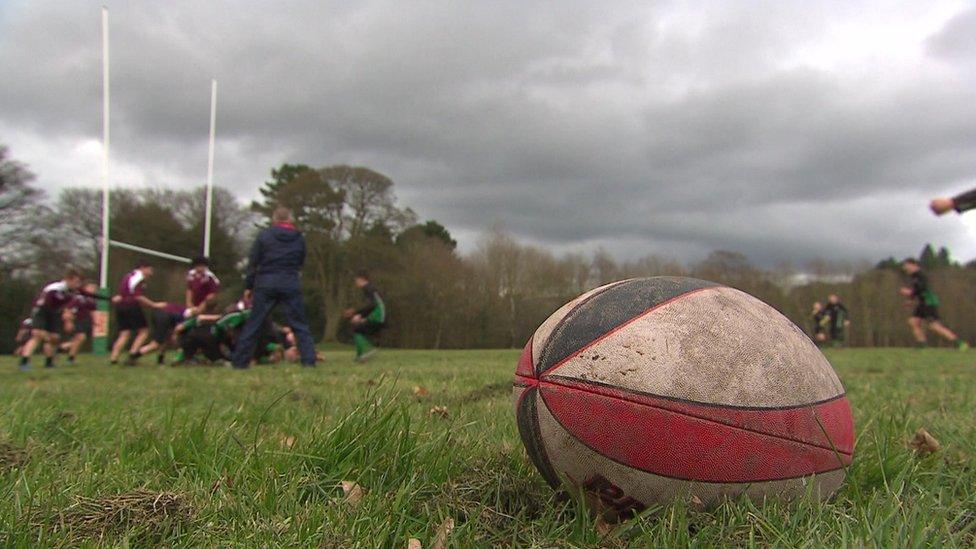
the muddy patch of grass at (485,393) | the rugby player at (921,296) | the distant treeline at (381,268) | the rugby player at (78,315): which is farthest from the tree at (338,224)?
the muddy patch of grass at (485,393)

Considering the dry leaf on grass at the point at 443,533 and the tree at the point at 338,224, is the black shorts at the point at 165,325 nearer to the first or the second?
the dry leaf on grass at the point at 443,533

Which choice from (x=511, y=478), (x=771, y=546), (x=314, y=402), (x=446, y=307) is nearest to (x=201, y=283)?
(x=314, y=402)

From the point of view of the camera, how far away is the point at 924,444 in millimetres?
2797

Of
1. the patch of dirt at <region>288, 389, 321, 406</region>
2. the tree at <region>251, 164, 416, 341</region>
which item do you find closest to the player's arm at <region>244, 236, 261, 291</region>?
the patch of dirt at <region>288, 389, 321, 406</region>

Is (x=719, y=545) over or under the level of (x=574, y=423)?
under

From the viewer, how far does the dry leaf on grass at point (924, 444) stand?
275 centimetres

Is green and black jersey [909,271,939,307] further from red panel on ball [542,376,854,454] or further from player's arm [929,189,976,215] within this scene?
red panel on ball [542,376,854,454]

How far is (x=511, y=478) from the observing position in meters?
2.19

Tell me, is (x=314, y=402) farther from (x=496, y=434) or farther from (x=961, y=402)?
(x=961, y=402)

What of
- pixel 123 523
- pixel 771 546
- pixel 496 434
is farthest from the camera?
pixel 496 434

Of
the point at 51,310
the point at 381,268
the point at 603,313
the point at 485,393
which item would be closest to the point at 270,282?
the point at 485,393

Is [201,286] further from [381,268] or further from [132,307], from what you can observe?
[381,268]

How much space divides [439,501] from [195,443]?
1.10 m

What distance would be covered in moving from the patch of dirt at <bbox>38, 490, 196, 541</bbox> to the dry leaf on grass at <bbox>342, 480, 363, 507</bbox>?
448 millimetres
